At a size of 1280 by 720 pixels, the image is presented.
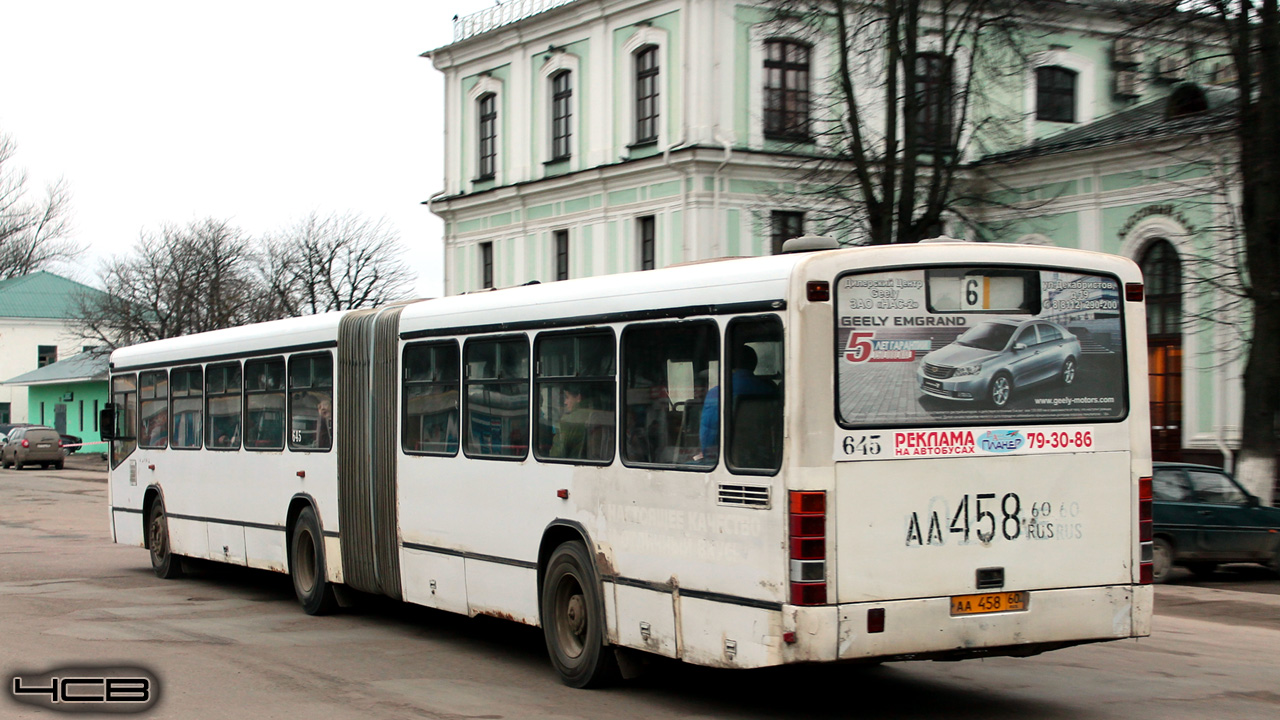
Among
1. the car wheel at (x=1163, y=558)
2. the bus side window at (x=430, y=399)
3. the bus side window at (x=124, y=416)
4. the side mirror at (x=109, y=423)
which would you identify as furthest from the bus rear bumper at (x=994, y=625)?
the side mirror at (x=109, y=423)

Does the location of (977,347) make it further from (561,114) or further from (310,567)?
(561,114)

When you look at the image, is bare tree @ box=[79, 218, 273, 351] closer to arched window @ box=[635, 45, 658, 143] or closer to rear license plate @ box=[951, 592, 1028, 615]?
arched window @ box=[635, 45, 658, 143]

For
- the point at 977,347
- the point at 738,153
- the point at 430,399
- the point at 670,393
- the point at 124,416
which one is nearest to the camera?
the point at 977,347

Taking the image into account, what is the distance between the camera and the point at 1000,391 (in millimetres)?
8359

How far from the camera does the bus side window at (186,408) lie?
53.8ft

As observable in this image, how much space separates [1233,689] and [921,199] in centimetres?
2078

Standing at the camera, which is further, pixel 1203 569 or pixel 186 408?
pixel 1203 569

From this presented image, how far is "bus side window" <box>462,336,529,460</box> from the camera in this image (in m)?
10.6

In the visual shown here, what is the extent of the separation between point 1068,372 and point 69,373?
77110 millimetres

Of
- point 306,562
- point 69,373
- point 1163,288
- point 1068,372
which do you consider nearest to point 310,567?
point 306,562

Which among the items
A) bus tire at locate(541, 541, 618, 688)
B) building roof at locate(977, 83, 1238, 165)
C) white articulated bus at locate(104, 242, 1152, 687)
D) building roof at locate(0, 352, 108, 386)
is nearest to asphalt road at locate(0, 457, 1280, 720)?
bus tire at locate(541, 541, 618, 688)

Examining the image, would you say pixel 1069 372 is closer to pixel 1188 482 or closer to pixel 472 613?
pixel 472 613

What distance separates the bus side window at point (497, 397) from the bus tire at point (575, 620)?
97cm

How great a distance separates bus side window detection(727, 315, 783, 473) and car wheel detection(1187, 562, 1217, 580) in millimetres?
11156
